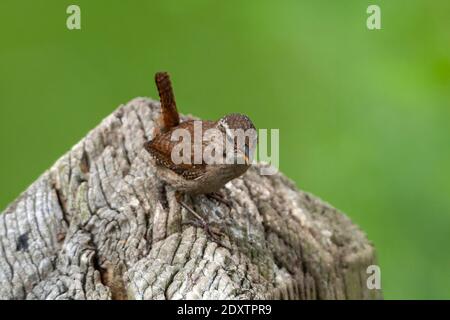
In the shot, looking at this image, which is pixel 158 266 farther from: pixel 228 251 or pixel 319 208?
pixel 319 208

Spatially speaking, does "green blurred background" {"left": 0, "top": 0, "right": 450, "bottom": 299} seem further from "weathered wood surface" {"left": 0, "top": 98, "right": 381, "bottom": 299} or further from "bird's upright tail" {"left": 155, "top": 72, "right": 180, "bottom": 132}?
"bird's upright tail" {"left": 155, "top": 72, "right": 180, "bottom": 132}

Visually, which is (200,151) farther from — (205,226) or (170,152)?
(205,226)

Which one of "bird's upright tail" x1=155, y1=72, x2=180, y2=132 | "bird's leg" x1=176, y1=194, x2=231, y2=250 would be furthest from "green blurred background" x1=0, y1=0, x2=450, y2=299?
"bird's leg" x1=176, y1=194, x2=231, y2=250

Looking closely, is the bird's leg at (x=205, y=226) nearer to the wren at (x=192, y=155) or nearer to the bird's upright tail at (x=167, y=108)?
the wren at (x=192, y=155)
